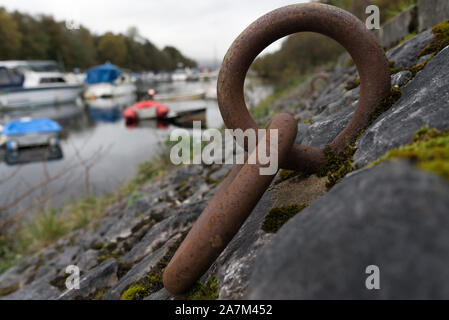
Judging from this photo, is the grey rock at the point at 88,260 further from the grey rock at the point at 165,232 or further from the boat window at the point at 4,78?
the boat window at the point at 4,78

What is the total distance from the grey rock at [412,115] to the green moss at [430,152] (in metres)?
0.08

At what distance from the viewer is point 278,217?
175 centimetres

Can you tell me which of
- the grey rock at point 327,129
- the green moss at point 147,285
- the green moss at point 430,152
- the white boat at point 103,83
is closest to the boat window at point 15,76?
the white boat at point 103,83

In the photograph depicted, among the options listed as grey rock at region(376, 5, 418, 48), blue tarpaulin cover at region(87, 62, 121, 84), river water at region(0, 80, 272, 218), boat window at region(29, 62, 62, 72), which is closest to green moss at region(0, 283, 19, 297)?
river water at region(0, 80, 272, 218)

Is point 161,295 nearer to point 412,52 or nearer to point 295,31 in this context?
point 295,31

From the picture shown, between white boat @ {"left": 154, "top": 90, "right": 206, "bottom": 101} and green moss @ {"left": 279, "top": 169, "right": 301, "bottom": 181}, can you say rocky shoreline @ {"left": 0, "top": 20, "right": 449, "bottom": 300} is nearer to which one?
green moss @ {"left": 279, "top": 169, "right": 301, "bottom": 181}

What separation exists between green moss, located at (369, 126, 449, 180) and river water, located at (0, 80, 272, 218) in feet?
23.7

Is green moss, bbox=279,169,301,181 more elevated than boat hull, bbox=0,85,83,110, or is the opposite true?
boat hull, bbox=0,85,83,110

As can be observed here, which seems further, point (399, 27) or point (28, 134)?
point (28, 134)

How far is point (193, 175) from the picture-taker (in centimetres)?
516

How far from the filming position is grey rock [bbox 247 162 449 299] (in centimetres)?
84

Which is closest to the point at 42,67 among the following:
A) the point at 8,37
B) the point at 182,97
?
the point at 8,37

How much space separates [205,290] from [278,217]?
0.55 meters

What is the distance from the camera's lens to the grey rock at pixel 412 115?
1.47 m
